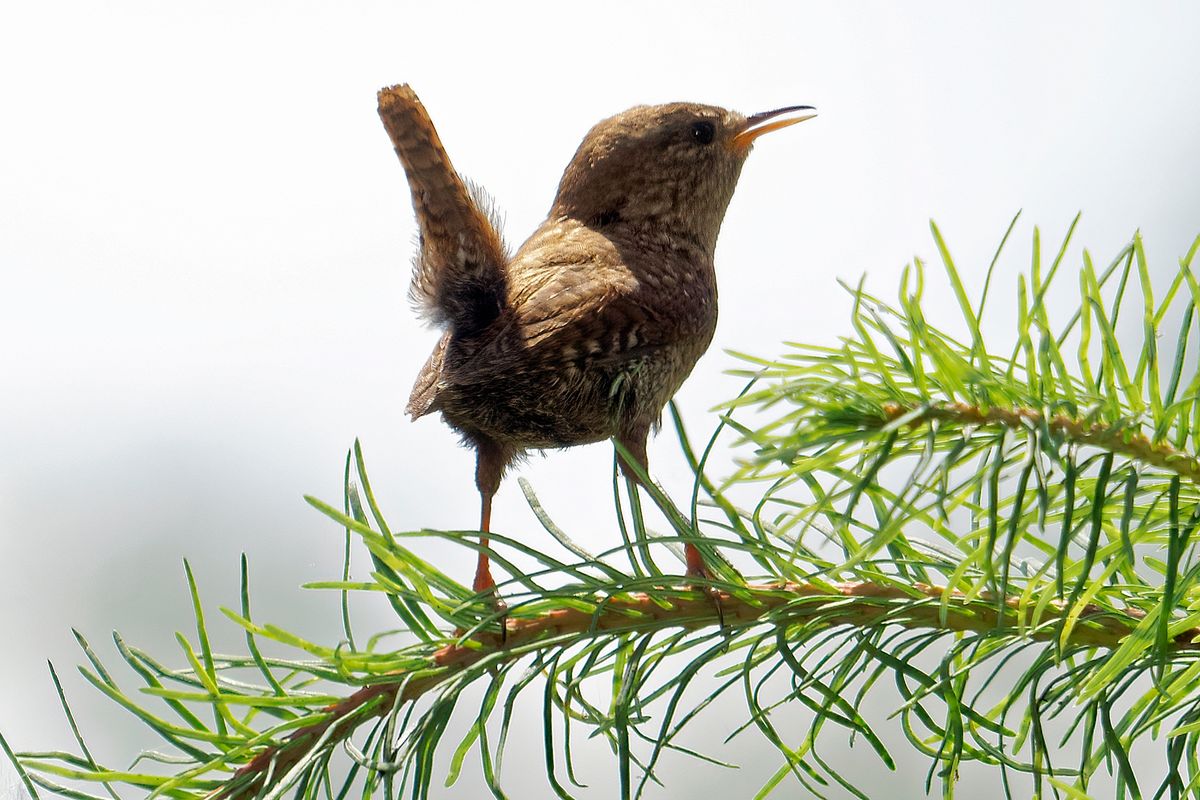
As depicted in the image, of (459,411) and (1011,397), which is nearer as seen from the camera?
(1011,397)

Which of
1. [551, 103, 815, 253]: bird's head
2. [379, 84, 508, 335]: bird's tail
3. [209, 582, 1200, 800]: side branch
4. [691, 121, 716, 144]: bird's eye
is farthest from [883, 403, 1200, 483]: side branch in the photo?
[691, 121, 716, 144]: bird's eye

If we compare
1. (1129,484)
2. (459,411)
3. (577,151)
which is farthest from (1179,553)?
(577,151)

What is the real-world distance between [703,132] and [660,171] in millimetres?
154

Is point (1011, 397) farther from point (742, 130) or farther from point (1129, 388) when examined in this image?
point (742, 130)

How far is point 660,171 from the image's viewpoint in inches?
67.1

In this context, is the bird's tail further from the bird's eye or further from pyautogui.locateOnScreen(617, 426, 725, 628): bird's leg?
the bird's eye

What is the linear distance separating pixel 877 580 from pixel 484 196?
2.60 feet

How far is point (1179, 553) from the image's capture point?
67cm

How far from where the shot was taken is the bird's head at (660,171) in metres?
1.66

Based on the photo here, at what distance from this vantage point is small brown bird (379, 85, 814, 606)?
1.11 m

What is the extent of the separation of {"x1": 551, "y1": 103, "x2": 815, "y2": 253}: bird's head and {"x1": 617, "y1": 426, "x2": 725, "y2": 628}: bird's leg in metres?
0.45

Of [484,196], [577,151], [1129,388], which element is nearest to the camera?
[1129,388]

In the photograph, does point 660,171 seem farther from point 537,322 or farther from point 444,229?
point 537,322

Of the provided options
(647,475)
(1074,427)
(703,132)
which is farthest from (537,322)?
(703,132)
